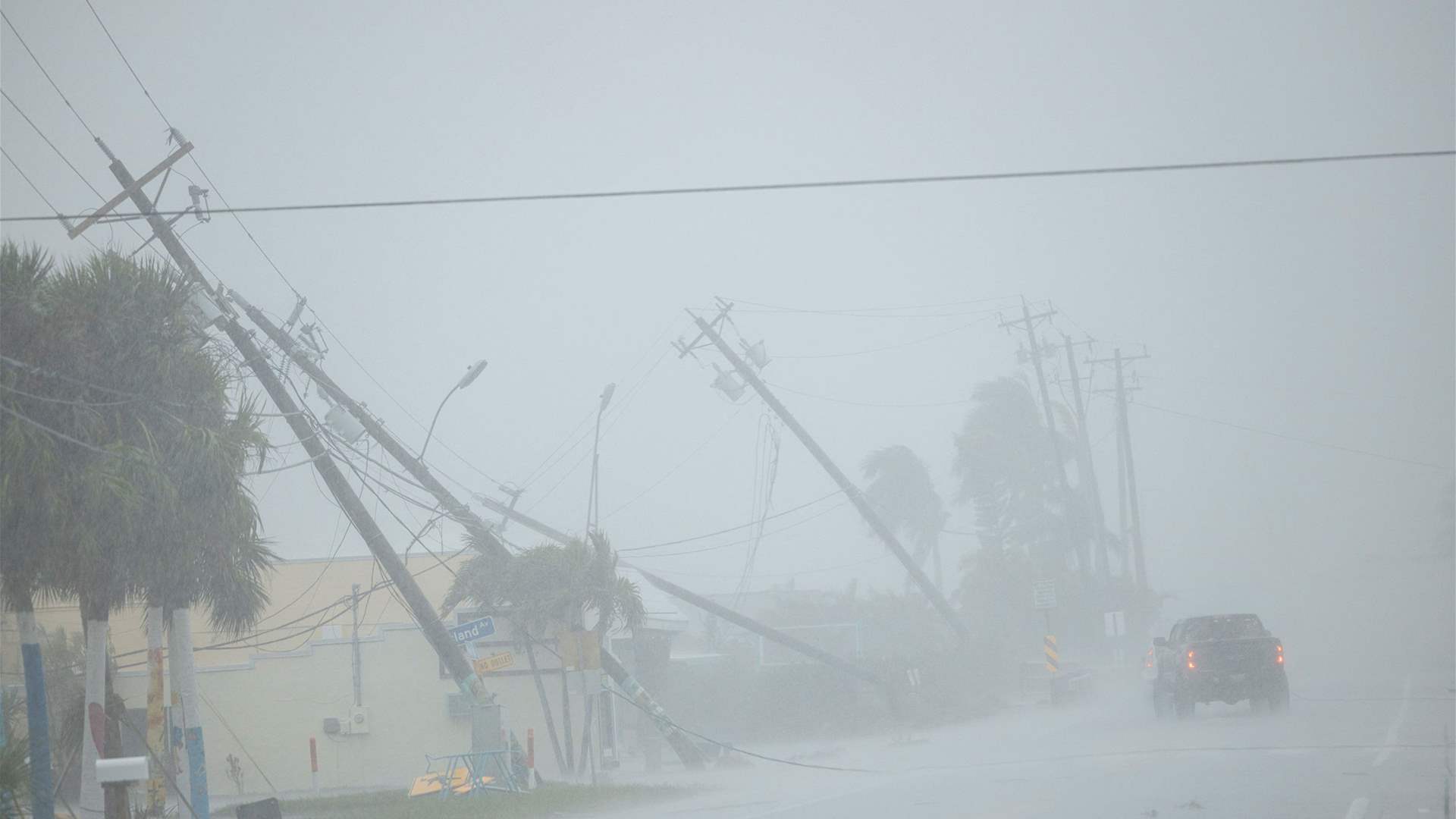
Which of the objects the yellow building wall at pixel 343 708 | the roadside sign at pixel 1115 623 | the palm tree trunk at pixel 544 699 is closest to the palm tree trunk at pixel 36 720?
the palm tree trunk at pixel 544 699

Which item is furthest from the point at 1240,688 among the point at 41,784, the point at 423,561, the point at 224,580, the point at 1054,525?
the point at 1054,525

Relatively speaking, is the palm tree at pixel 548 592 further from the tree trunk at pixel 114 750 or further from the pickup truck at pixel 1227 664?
the pickup truck at pixel 1227 664

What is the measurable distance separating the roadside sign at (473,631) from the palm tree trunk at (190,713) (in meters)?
6.37

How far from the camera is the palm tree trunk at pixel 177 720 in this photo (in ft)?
64.7

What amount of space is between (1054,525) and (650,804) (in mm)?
50886

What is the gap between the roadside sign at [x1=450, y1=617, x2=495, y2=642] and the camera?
25344 mm

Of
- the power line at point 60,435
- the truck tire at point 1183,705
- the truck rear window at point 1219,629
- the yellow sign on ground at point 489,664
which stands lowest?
the truck tire at point 1183,705

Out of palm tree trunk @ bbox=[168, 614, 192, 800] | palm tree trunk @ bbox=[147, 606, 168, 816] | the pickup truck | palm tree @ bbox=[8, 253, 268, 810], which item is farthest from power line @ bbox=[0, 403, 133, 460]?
the pickup truck

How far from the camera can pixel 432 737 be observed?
32531 mm

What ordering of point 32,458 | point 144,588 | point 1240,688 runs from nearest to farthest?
1. point 32,458
2. point 144,588
3. point 1240,688

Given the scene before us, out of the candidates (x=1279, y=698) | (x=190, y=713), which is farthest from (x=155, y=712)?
(x=1279, y=698)

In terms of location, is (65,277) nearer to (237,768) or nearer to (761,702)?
(237,768)

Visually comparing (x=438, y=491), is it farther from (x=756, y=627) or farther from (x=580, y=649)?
(x=756, y=627)

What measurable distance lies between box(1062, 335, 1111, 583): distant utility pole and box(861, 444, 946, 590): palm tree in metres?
26.4
